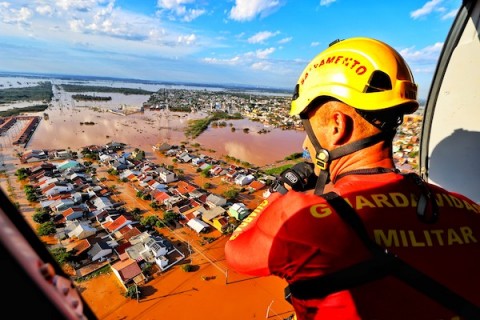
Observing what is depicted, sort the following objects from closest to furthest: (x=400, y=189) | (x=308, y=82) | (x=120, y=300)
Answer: (x=400, y=189) → (x=308, y=82) → (x=120, y=300)

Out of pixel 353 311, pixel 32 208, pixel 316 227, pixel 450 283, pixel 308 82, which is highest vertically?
pixel 308 82

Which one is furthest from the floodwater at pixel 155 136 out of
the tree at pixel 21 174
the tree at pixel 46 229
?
the tree at pixel 46 229

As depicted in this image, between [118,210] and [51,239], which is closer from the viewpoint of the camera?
[51,239]

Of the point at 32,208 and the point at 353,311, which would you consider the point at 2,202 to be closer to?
the point at 353,311

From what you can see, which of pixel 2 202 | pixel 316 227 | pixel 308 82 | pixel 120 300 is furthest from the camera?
pixel 120 300

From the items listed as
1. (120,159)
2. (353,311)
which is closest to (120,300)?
(353,311)

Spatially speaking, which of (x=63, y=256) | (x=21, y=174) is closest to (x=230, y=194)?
(x=63, y=256)
